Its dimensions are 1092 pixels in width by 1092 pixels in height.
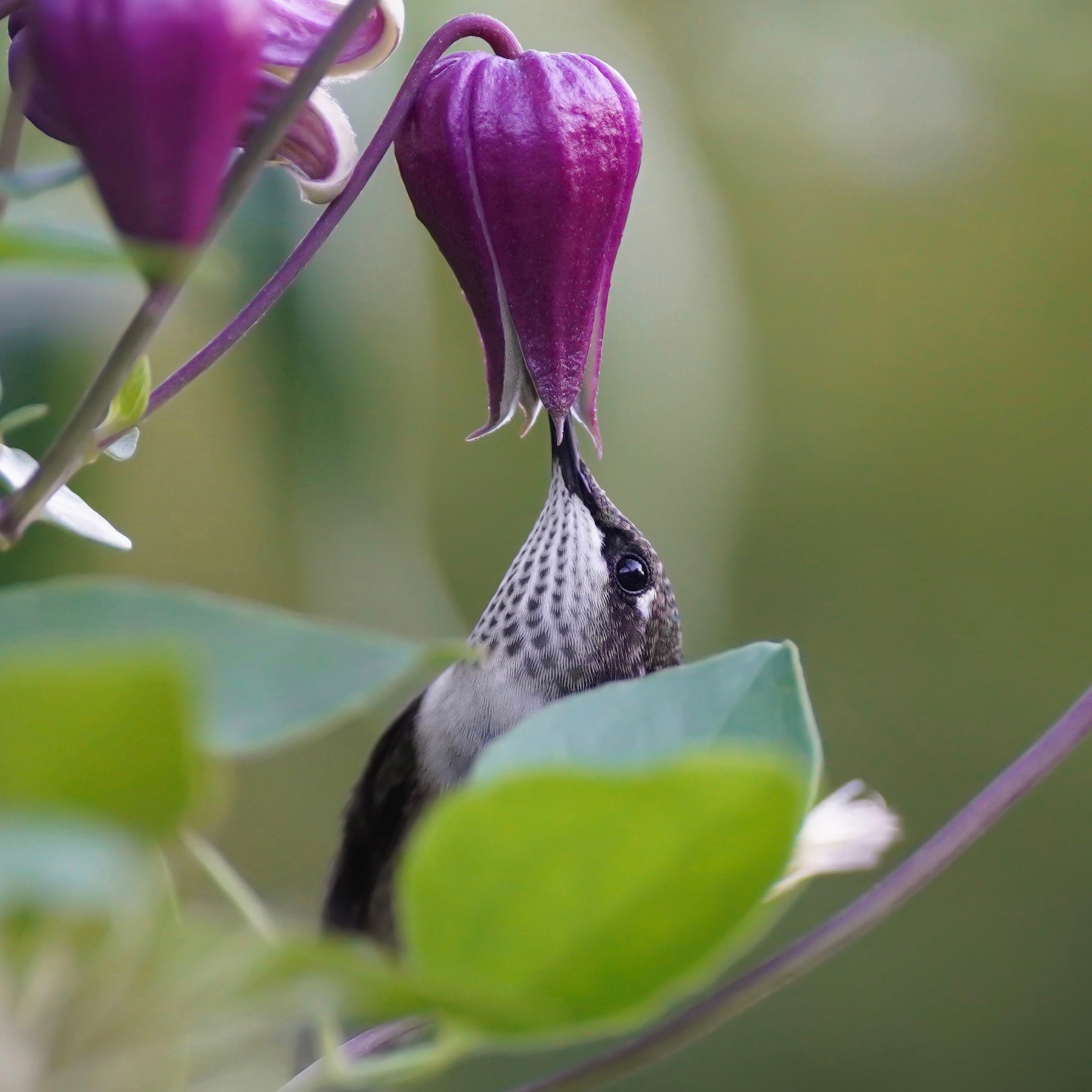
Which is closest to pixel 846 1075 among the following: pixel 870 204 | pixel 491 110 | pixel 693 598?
pixel 693 598

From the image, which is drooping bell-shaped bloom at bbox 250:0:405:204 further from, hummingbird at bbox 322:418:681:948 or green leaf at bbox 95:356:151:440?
hummingbird at bbox 322:418:681:948

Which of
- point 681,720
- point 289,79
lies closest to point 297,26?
point 289,79

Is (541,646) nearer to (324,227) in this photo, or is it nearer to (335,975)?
(324,227)

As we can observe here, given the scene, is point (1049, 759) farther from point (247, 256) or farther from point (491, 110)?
point (247, 256)

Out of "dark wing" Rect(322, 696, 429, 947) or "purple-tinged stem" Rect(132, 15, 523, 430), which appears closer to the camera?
"purple-tinged stem" Rect(132, 15, 523, 430)

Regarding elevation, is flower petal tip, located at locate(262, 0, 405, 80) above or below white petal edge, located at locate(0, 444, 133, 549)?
above

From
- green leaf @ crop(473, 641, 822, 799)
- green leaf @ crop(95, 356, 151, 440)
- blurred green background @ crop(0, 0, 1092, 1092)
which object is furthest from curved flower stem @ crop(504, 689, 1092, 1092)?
blurred green background @ crop(0, 0, 1092, 1092)
